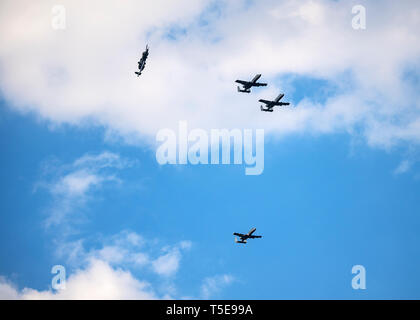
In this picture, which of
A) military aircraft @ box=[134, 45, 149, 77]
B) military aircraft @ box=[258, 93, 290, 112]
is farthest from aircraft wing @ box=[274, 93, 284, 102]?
military aircraft @ box=[134, 45, 149, 77]

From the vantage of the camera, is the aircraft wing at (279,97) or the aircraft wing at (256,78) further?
the aircraft wing at (279,97)

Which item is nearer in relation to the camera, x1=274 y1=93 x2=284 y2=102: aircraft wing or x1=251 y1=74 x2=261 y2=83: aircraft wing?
x1=251 y1=74 x2=261 y2=83: aircraft wing

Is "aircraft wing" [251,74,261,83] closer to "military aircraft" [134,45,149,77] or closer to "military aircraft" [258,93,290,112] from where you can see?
"military aircraft" [258,93,290,112]

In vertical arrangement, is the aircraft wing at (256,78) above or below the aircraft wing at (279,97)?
above

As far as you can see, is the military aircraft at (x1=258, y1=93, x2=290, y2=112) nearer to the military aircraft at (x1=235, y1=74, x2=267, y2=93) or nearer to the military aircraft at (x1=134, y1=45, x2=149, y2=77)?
the military aircraft at (x1=235, y1=74, x2=267, y2=93)

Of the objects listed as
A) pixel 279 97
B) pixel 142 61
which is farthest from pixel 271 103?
pixel 142 61

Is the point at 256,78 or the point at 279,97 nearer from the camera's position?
the point at 256,78

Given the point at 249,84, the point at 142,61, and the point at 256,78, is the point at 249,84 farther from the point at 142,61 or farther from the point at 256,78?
the point at 142,61

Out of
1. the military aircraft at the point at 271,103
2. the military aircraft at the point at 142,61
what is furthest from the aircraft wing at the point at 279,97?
the military aircraft at the point at 142,61

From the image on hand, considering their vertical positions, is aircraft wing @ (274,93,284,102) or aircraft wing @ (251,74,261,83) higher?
aircraft wing @ (251,74,261,83)

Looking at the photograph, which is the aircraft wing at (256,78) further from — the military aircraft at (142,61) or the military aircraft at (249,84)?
the military aircraft at (142,61)
